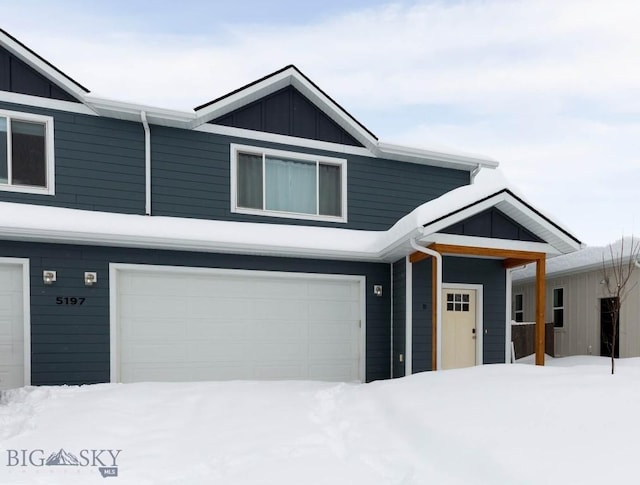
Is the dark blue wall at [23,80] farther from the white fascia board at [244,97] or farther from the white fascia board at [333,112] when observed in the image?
the white fascia board at [333,112]

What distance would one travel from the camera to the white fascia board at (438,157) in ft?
27.8

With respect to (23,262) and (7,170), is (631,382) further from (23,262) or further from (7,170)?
(7,170)

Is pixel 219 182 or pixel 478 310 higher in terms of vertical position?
pixel 219 182

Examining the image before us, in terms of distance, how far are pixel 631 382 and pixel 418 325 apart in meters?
3.54

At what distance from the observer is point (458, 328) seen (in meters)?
7.95

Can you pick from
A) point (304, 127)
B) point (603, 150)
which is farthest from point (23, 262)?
point (603, 150)

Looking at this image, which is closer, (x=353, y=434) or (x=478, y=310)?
(x=353, y=434)

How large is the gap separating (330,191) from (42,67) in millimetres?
5642

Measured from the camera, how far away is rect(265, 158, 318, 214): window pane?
26.2ft

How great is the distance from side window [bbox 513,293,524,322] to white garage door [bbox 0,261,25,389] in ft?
44.2

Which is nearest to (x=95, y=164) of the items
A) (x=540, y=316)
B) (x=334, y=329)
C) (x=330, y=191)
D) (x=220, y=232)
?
(x=220, y=232)

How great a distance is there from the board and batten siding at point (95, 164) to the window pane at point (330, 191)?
3540 millimetres

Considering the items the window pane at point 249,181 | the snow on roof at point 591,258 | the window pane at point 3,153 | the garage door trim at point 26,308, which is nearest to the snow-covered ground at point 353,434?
the garage door trim at point 26,308

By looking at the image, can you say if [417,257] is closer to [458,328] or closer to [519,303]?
[458,328]
